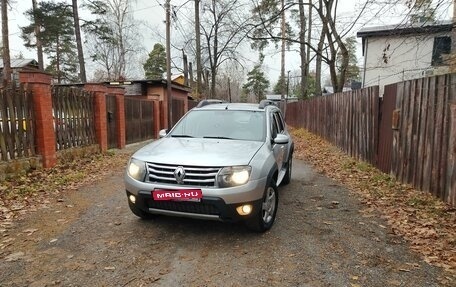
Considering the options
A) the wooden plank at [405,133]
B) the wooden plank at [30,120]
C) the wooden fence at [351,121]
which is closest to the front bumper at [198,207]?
the wooden plank at [405,133]

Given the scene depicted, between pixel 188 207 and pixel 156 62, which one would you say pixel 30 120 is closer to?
pixel 188 207

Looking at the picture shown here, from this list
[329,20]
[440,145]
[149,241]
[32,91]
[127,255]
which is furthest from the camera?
[329,20]

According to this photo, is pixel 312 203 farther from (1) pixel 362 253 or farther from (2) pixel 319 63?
(2) pixel 319 63

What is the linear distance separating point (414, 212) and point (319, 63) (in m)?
24.3

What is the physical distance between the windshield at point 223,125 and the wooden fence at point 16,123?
4.26 meters

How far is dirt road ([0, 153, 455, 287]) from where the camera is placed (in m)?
3.26

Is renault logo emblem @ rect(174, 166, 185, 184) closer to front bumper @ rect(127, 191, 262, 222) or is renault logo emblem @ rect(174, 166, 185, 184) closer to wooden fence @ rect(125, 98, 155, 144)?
front bumper @ rect(127, 191, 262, 222)

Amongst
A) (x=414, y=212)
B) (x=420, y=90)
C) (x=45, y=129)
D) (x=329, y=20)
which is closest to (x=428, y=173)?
(x=414, y=212)

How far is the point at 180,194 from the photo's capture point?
3.80m

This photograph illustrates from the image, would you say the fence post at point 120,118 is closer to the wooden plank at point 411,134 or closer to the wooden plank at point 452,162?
the wooden plank at point 411,134

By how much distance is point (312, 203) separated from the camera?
587cm

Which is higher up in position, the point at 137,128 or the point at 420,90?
the point at 420,90

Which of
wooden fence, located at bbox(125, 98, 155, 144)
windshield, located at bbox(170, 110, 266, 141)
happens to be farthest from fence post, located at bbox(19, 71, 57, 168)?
wooden fence, located at bbox(125, 98, 155, 144)

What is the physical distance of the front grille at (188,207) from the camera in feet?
12.6
